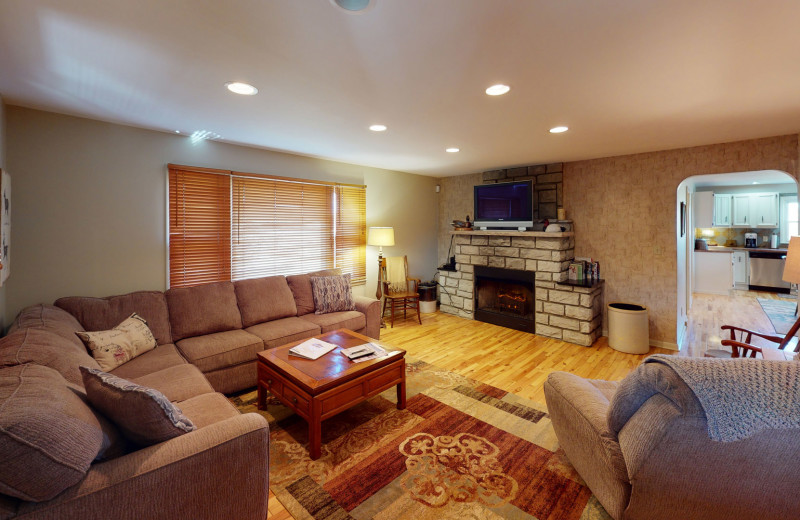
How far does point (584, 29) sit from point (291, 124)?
227 cm

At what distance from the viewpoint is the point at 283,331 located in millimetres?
3209

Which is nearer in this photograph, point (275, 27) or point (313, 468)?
point (275, 27)

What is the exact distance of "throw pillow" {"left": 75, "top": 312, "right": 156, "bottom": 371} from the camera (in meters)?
2.30

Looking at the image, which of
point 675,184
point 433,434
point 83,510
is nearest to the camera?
point 83,510

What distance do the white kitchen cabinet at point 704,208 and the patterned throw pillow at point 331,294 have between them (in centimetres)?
833

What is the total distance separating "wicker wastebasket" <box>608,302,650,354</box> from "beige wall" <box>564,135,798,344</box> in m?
0.33

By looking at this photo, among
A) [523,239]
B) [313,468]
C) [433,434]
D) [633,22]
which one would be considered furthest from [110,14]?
[523,239]

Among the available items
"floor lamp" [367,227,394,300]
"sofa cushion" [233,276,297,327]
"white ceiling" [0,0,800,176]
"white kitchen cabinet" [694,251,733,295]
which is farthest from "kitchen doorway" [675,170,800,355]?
"sofa cushion" [233,276,297,327]

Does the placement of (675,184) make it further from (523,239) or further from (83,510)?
(83,510)

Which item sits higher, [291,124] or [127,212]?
[291,124]

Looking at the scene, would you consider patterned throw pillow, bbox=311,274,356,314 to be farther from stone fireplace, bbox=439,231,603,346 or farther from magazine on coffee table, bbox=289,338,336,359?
stone fireplace, bbox=439,231,603,346

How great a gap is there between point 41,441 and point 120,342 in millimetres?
1822

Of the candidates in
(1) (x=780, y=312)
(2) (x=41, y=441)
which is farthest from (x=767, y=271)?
(2) (x=41, y=441)

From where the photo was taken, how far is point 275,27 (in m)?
1.50
